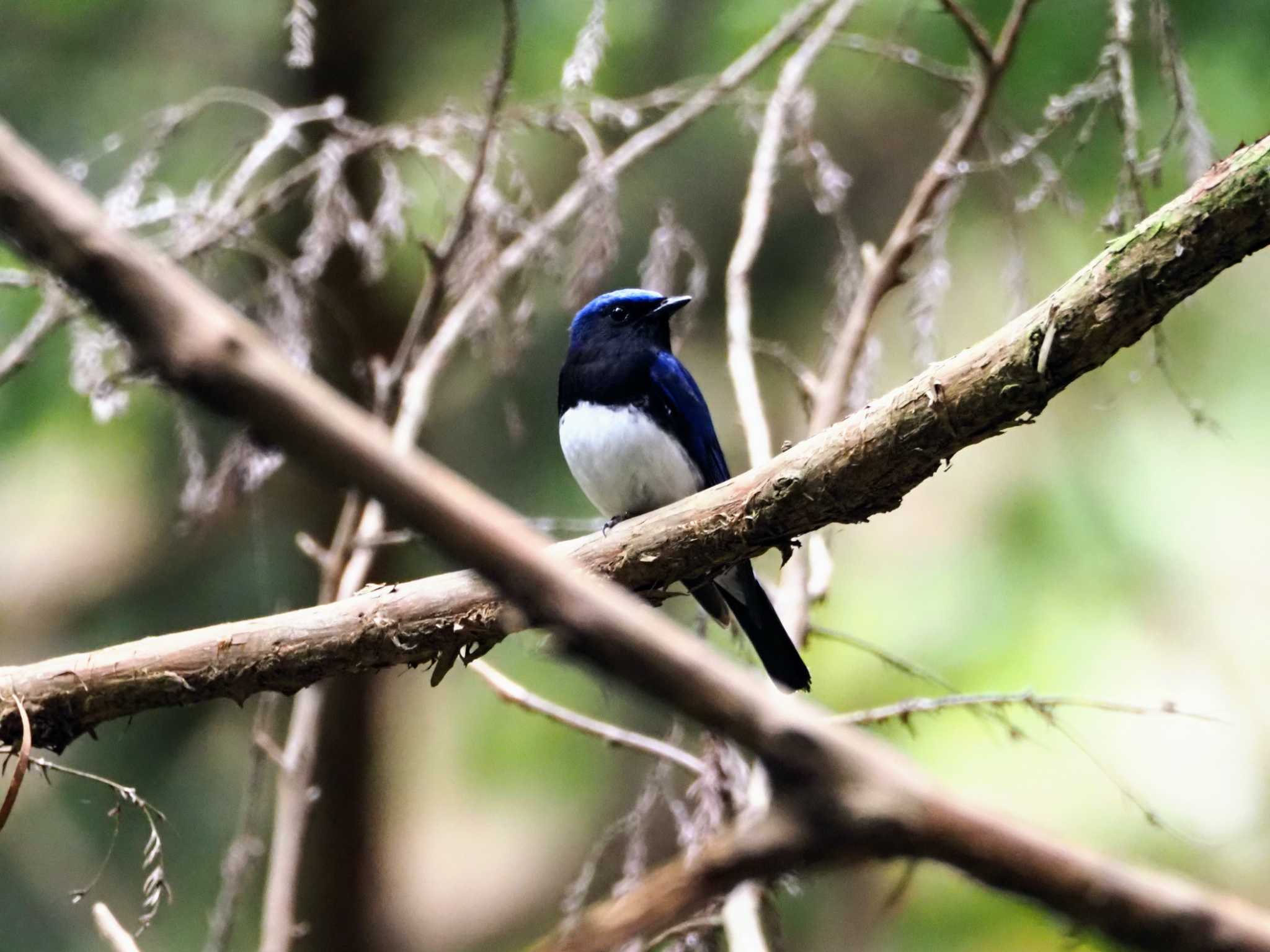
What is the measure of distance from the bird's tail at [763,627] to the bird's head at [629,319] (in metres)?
0.85

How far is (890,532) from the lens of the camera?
4.86m

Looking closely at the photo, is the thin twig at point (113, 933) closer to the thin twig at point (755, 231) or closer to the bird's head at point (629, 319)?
the thin twig at point (755, 231)

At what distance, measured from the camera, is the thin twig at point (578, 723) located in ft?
8.88

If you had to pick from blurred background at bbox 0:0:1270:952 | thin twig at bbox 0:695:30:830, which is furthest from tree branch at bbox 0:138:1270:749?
blurred background at bbox 0:0:1270:952

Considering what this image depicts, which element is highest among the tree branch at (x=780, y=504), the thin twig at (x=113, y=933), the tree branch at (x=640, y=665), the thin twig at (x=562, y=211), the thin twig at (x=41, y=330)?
the thin twig at (x=41, y=330)

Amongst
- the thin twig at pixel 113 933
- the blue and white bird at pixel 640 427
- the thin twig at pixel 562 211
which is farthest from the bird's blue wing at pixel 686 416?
the thin twig at pixel 113 933

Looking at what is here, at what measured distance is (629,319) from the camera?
3.55 m

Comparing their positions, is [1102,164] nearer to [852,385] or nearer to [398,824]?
[852,385]

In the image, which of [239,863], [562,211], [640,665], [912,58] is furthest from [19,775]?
[912,58]

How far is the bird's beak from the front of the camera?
11.1 feet

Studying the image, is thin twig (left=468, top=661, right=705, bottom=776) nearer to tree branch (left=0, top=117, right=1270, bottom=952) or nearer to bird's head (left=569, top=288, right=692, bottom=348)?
bird's head (left=569, top=288, right=692, bottom=348)

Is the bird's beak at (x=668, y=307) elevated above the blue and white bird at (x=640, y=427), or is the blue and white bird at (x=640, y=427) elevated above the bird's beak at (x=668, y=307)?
the bird's beak at (x=668, y=307)

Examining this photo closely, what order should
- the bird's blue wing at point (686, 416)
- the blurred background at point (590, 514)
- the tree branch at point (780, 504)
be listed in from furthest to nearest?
the blurred background at point (590, 514) → the bird's blue wing at point (686, 416) → the tree branch at point (780, 504)

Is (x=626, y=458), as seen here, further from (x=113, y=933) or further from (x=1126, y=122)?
(x=113, y=933)
